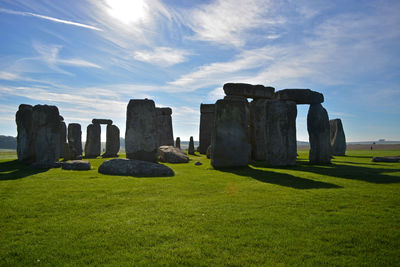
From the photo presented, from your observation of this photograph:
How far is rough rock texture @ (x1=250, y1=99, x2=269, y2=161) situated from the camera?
13961mm

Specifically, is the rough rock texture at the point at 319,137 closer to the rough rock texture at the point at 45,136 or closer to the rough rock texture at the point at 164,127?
the rough rock texture at the point at 45,136

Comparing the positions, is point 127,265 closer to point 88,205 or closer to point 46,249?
point 46,249

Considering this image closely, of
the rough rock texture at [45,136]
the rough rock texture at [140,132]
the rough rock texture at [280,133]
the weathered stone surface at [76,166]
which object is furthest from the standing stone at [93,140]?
the rough rock texture at [280,133]

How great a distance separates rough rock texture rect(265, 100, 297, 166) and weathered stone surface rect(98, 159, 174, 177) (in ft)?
15.7

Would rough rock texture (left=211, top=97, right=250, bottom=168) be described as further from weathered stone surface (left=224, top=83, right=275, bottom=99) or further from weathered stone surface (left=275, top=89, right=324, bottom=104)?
weathered stone surface (left=224, top=83, right=275, bottom=99)

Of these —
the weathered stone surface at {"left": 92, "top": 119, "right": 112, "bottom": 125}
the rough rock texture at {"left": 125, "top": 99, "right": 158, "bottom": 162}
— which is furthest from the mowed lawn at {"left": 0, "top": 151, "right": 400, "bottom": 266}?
the weathered stone surface at {"left": 92, "top": 119, "right": 112, "bottom": 125}

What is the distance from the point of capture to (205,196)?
5.23 m

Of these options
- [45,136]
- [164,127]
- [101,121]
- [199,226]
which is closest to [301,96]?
[199,226]

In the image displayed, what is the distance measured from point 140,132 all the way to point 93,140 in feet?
41.0

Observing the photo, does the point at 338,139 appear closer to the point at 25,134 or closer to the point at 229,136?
the point at 229,136

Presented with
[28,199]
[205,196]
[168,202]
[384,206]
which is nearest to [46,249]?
[168,202]

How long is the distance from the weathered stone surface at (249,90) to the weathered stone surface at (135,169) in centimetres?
687

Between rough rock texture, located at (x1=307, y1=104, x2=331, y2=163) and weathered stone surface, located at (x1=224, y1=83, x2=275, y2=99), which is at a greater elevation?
weathered stone surface, located at (x1=224, y1=83, x2=275, y2=99)

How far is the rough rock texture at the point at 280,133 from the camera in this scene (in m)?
10.6
